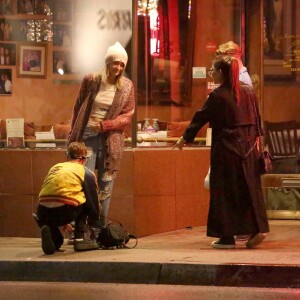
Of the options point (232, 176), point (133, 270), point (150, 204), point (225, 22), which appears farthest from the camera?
point (225, 22)

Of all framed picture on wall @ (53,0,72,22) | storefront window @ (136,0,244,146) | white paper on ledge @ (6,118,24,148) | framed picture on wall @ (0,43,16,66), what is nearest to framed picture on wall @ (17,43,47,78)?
framed picture on wall @ (0,43,16,66)

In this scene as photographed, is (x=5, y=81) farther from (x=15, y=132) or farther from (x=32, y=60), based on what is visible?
(x=15, y=132)

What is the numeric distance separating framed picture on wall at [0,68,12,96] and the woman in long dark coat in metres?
2.71

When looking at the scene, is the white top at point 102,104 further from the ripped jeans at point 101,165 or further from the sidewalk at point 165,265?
the sidewalk at point 165,265

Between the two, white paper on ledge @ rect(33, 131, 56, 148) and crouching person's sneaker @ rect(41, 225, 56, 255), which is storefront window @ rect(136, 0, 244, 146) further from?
crouching person's sneaker @ rect(41, 225, 56, 255)

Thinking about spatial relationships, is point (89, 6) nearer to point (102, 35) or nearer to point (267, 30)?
point (102, 35)

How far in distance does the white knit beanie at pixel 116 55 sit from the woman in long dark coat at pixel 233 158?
1.05m

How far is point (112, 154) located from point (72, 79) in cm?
153

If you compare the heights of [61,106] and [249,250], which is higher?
[61,106]

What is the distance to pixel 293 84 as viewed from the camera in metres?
12.2

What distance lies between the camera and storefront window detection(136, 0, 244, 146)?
11.6 m

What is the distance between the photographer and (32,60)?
1166 centimetres

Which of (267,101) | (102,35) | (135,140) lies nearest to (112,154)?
(135,140)

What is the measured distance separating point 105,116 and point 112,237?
129cm
